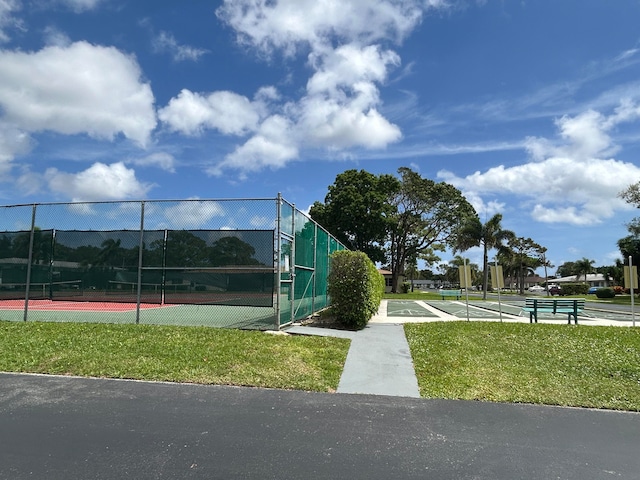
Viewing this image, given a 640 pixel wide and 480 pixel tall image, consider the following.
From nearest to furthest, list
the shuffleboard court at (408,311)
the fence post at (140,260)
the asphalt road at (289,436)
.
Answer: the asphalt road at (289,436)
the fence post at (140,260)
the shuffleboard court at (408,311)

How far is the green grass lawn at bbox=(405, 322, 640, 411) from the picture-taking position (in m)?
6.02

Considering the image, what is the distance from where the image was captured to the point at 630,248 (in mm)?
45281

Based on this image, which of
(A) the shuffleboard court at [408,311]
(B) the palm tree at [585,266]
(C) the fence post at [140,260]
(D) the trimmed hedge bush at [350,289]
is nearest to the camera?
(C) the fence post at [140,260]

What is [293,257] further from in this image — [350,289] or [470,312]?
[470,312]

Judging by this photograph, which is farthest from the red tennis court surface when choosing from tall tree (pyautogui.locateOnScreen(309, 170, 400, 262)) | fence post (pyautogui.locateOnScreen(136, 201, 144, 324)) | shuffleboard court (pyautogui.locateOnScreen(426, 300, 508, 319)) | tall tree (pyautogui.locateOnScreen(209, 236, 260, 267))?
tall tree (pyautogui.locateOnScreen(309, 170, 400, 262))

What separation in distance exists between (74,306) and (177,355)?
18.0 feet

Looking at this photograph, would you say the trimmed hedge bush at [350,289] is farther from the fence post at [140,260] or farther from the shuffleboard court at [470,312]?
the shuffleboard court at [470,312]

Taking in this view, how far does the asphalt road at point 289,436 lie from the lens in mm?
3670

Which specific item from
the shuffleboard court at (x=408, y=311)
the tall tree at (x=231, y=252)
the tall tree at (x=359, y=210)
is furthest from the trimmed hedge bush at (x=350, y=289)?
the tall tree at (x=359, y=210)

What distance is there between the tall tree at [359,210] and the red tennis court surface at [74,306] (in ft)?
95.8

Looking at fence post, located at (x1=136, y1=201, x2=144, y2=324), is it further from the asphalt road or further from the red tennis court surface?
the asphalt road

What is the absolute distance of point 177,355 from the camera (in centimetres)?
744

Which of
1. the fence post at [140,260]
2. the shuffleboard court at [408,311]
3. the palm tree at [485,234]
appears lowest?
the shuffleboard court at [408,311]

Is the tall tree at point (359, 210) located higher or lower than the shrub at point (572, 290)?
higher
